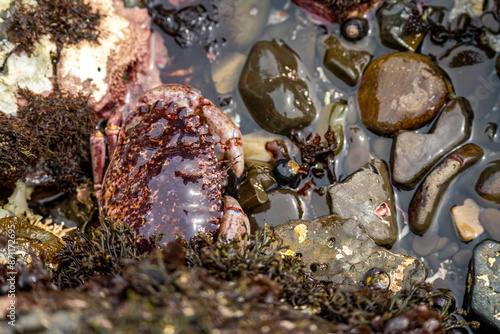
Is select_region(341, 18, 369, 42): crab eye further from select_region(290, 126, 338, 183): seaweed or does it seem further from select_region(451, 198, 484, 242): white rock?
select_region(451, 198, 484, 242): white rock

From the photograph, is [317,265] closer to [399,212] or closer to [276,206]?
[276,206]

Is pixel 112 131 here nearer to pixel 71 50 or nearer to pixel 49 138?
pixel 49 138

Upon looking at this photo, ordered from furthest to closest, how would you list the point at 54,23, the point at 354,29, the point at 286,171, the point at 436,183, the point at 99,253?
the point at 354,29
the point at 286,171
the point at 436,183
the point at 54,23
the point at 99,253

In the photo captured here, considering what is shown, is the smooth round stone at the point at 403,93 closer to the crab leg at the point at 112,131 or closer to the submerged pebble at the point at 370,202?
the submerged pebble at the point at 370,202

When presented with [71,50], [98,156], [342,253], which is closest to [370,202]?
[342,253]

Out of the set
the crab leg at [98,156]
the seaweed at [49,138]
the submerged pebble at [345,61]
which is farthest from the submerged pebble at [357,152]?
the seaweed at [49,138]

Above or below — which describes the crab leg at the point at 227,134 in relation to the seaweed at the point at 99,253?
above
